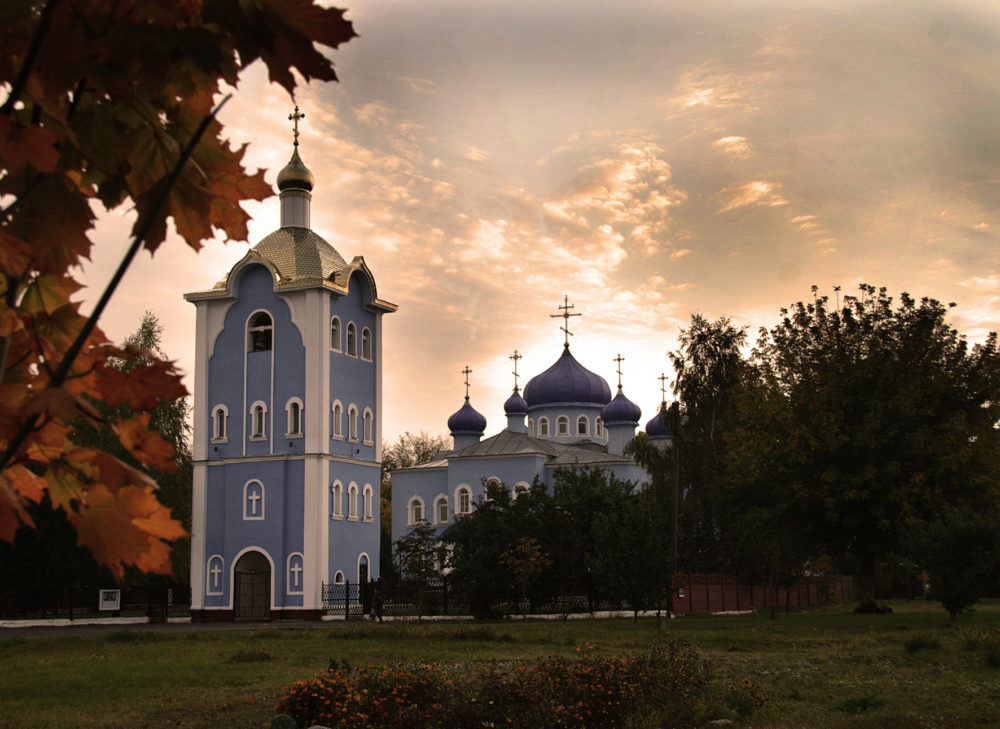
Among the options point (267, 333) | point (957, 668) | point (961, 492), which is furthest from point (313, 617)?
point (957, 668)

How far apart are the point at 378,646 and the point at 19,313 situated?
17264mm

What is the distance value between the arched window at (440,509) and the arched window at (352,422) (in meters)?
12.0

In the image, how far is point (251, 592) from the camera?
3438cm

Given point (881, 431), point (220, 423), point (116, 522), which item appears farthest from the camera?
point (220, 423)

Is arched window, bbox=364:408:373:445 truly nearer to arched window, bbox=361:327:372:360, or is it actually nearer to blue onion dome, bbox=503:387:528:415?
arched window, bbox=361:327:372:360

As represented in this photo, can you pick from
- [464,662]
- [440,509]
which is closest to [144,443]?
[464,662]

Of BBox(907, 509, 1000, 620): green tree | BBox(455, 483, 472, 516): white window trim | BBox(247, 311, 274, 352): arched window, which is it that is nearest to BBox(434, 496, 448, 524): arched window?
BBox(455, 483, 472, 516): white window trim

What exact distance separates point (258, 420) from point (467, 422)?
19684mm

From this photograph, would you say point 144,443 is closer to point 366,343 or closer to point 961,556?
point 961,556

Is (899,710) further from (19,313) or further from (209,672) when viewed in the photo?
(19,313)

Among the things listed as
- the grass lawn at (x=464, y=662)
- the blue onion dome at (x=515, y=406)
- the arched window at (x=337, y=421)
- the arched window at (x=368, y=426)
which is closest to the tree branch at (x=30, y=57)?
the grass lawn at (x=464, y=662)

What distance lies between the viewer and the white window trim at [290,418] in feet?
113

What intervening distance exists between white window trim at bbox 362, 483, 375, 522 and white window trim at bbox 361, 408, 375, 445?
1.58 m

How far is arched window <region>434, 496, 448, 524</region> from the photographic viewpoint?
47.2 metres
